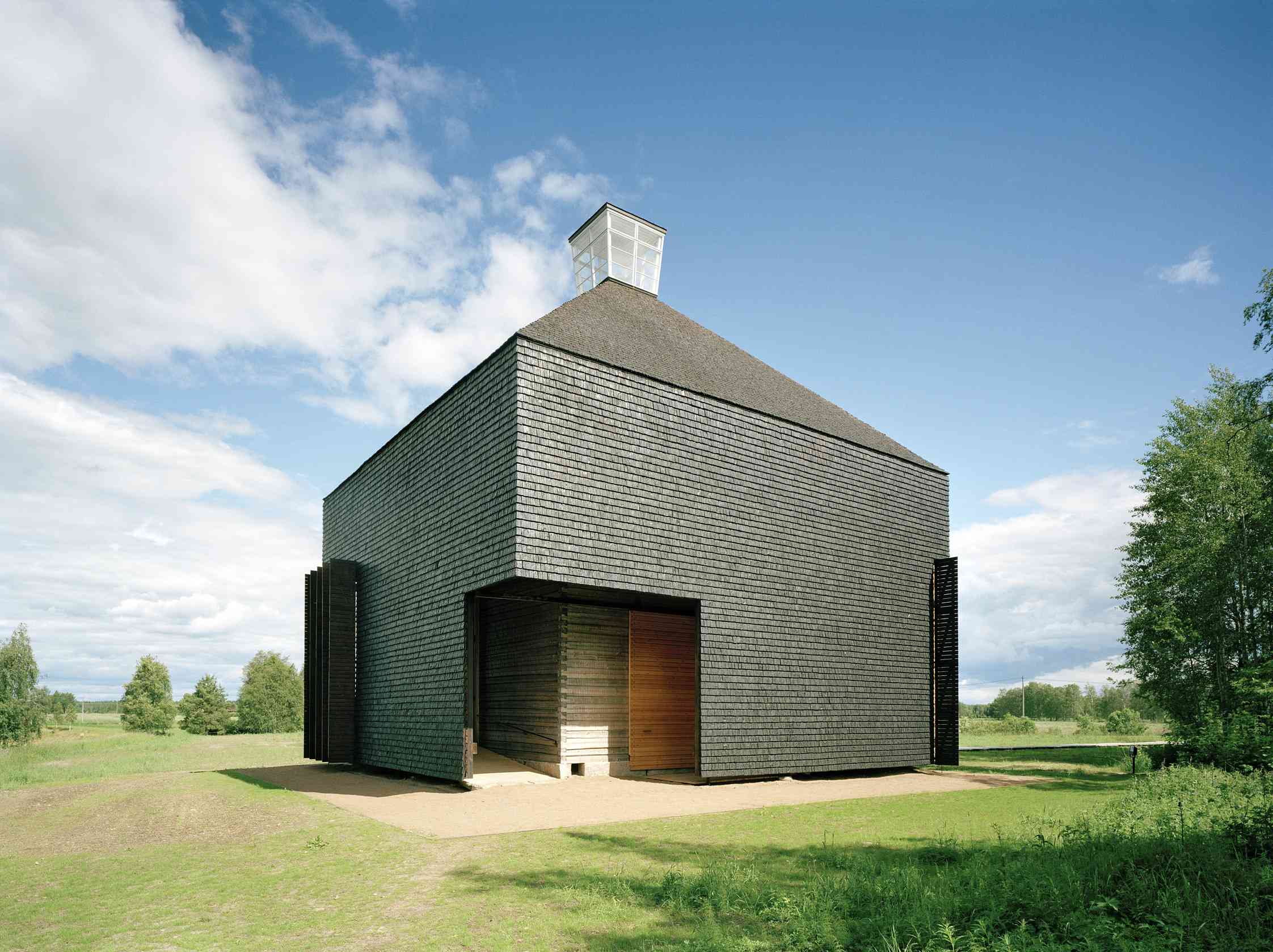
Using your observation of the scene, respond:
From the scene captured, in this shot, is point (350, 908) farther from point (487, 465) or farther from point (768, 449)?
point (768, 449)

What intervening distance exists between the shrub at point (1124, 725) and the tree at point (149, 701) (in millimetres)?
50849

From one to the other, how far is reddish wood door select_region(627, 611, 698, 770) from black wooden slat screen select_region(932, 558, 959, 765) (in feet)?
19.0

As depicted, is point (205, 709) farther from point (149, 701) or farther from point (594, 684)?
point (594, 684)

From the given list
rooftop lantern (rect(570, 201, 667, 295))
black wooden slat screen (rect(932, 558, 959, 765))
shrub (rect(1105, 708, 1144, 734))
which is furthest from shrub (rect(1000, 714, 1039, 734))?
rooftop lantern (rect(570, 201, 667, 295))

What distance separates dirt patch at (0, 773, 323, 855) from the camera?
8945 millimetres

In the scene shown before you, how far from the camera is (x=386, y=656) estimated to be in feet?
55.1

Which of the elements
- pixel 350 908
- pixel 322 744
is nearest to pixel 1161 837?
pixel 350 908

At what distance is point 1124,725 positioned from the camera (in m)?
39.8

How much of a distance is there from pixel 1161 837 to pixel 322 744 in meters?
16.5

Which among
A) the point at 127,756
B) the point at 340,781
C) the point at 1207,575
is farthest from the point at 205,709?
the point at 1207,575

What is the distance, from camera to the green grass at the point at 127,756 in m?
19.0

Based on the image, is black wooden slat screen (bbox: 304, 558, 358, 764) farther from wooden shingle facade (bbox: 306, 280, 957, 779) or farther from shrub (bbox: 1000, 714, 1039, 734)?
shrub (bbox: 1000, 714, 1039, 734)

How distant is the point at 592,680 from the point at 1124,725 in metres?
36.1

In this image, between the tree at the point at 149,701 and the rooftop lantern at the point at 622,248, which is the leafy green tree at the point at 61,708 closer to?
the tree at the point at 149,701
